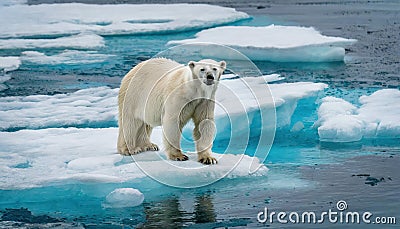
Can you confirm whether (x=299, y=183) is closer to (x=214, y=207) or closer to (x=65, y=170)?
(x=214, y=207)

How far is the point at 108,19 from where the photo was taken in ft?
43.5

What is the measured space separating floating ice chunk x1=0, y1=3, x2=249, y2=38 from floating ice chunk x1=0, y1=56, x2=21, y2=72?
186 cm

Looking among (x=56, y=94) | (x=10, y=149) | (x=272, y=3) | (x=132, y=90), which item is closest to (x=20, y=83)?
(x=56, y=94)

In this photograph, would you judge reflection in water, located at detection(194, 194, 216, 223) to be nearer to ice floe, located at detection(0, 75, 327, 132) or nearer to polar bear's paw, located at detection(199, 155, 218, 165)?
polar bear's paw, located at detection(199, 155, 218, 165)

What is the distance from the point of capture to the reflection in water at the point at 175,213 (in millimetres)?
4191

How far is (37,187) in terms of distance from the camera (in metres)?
4.53

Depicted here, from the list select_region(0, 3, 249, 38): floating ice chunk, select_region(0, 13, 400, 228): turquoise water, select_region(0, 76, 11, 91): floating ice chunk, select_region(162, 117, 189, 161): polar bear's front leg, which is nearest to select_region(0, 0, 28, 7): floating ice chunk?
select_region(0, 3, 249, 38): floating ice chunk

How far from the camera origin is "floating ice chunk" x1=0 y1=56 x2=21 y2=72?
945cm

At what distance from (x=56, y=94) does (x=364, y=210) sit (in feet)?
14.6

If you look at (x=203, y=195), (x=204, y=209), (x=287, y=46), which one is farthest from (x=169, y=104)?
(x=287, y=46)

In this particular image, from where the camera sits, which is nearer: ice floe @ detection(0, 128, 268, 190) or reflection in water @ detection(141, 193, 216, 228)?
reflection in water @ detection(141, 193, 216, 228)

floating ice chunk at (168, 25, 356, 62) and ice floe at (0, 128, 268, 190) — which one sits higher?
floating ice chunk at (168, 25, 356, 62)

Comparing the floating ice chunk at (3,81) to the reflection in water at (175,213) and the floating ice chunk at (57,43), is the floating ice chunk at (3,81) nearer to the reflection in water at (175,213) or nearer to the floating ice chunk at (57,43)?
the floating ice chunk at (57,43)
